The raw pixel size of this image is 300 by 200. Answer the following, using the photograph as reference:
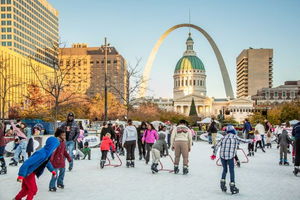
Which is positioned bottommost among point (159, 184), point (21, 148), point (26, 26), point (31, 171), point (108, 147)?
point (159, 184)

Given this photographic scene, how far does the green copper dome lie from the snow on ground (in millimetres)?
162504

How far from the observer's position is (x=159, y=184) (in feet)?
36.9

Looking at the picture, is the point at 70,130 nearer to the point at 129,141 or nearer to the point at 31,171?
the point at 129,141

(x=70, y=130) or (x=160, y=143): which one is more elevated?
(x=70, y=130)

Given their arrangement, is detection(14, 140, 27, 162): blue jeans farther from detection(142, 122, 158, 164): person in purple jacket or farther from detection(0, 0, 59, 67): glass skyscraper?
detection(0, 0, 59, 67): glass skyscraper

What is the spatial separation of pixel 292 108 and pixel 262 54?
378 feet

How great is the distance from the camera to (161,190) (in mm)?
10281

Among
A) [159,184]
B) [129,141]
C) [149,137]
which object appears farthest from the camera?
[149,137]

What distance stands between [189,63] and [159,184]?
551 feet

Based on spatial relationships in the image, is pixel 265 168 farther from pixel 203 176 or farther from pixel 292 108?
pixel 292 108

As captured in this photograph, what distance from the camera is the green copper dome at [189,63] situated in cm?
17650

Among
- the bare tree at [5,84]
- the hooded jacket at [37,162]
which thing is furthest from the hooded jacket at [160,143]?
the bare tree at [5,84]

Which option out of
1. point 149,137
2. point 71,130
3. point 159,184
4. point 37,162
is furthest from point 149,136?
point 37,162

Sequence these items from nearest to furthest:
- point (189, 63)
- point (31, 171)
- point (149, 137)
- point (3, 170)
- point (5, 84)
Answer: point (31, 171)
point (3, 170)
point (149, 137)
point (5, 84)
point (189, 63)
